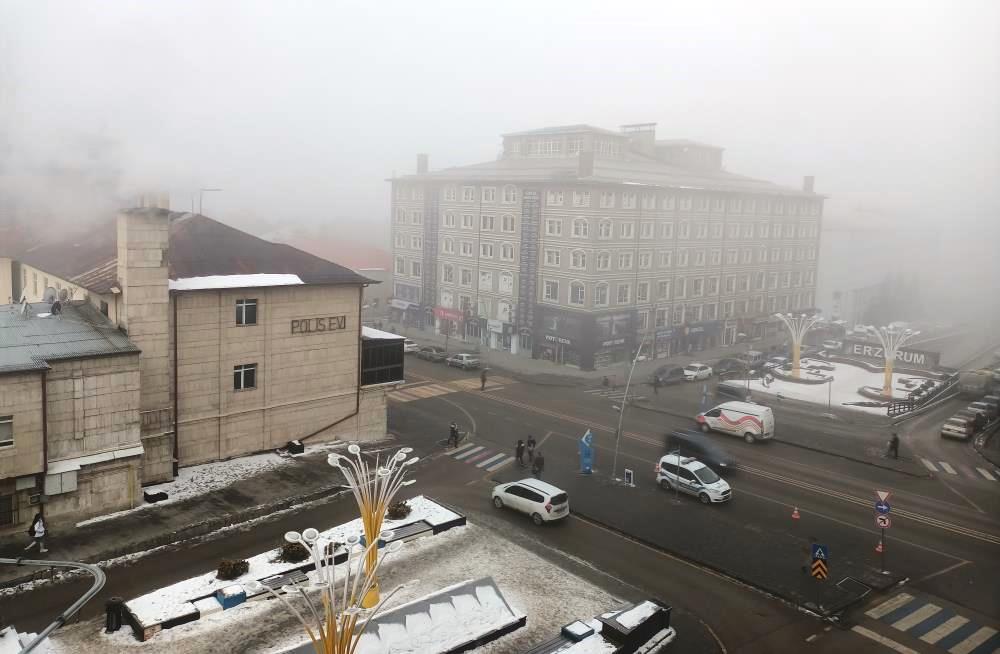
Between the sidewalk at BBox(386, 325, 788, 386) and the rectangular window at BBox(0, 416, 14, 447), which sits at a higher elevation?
the rectangular window at BBox(0, 416, 14, 447)

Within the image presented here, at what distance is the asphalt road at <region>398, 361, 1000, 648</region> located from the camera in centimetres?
2586

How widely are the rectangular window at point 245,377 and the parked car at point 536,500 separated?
12.2m

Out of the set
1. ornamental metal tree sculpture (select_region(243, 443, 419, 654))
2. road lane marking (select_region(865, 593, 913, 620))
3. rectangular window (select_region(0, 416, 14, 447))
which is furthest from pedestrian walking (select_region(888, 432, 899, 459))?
rectangular window (select_region(0, 416, 14, 447))

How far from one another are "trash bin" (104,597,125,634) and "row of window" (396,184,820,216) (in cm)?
4753

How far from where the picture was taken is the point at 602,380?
58156 mm

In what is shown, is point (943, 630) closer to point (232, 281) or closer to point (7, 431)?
point (232, 281)

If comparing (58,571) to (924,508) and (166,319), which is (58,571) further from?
(924,508)

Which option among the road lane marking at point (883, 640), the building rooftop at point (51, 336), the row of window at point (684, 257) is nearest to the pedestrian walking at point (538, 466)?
the road lane marking at point (883, 640)

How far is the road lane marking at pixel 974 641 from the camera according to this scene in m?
21.0

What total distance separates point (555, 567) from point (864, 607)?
31.2 feet

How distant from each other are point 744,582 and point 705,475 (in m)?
7.90

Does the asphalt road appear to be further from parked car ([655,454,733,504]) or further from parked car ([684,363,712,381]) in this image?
parked car ([684,363,712,381])

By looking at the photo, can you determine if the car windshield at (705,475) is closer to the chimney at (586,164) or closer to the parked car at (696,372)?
the parked car at (696,372)

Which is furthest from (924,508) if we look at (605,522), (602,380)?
(602,380)
